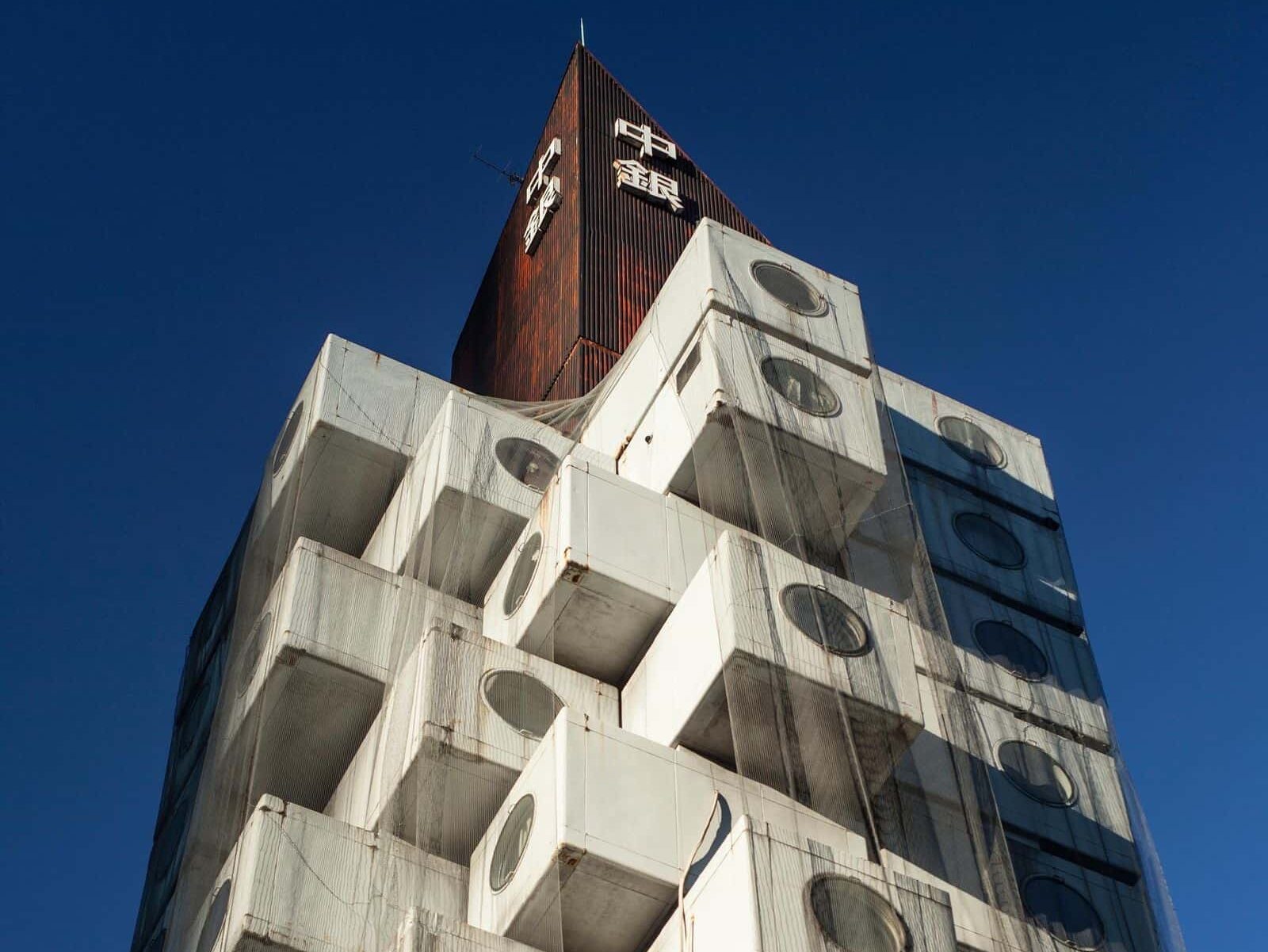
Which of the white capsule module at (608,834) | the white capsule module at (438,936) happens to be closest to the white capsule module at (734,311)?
the white capsule module at (608,834)

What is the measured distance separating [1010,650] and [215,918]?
55.3 ft

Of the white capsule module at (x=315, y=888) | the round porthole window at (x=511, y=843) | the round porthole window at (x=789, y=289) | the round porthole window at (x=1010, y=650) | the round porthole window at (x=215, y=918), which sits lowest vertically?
the round porthole window at (x=215, y=918)

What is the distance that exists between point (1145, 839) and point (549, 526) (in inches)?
452

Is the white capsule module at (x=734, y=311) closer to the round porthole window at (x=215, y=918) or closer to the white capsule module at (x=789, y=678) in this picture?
the white capsule module at (x=789, y=678)

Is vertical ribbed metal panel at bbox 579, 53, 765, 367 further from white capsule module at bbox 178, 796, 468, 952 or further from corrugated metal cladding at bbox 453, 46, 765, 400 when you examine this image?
white capsule module at bbox 178, 796, 468, 952

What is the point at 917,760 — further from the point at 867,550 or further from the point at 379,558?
the point at 379,558

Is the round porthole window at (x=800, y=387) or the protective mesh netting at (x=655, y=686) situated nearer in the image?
the protective mesh netting at (x=655, y=686)

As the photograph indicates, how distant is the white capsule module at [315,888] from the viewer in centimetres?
2619

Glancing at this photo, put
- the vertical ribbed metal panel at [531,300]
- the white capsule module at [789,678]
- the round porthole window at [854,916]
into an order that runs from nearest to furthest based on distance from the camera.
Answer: the round porthole window at [854,916], the white capsule module at [789,678], the vertical ribbed metal panel at [531,300]

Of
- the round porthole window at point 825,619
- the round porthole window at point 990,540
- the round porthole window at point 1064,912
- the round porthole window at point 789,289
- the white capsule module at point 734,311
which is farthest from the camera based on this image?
the round porthole window at point 990,540

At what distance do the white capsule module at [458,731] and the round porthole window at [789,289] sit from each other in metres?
8.78

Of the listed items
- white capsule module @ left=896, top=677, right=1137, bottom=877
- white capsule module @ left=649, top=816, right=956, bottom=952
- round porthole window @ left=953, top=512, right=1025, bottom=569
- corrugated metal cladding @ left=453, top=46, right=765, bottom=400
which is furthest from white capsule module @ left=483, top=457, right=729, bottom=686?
corrugated metal cladding @ left=453, top=46, right=765, bottom=400

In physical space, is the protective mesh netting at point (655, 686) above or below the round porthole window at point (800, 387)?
below

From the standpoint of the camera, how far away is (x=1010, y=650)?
1426 inches
